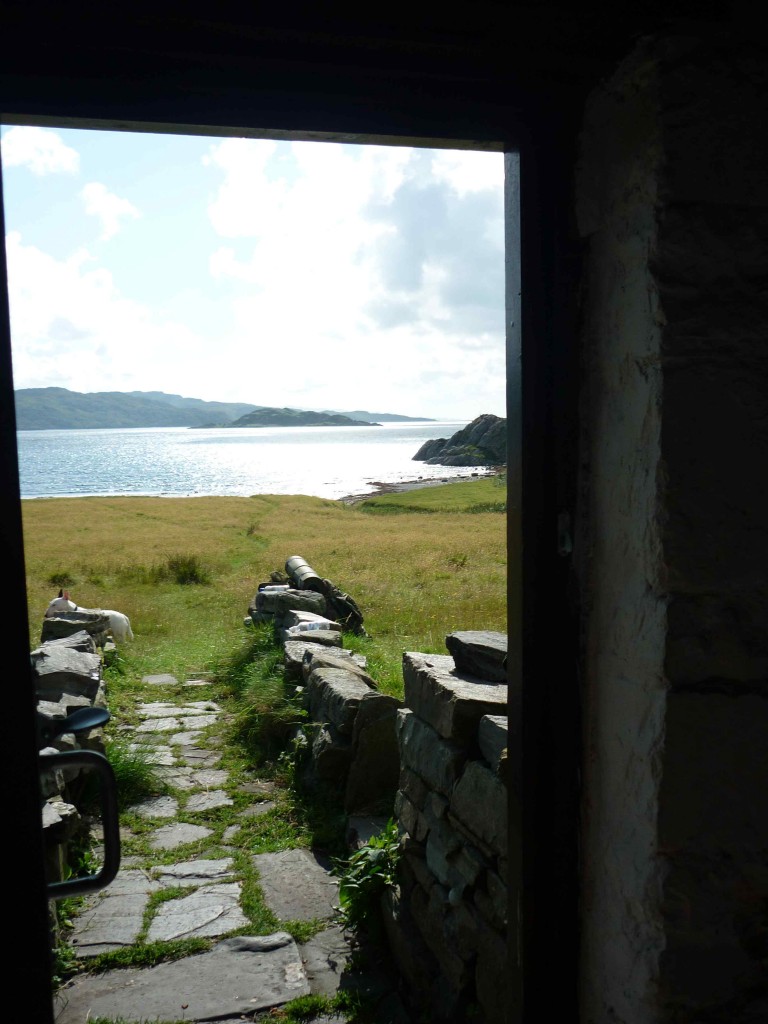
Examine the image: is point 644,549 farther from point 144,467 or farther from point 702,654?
point 144,467

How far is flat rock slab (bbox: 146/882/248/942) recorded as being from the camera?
3.69 m

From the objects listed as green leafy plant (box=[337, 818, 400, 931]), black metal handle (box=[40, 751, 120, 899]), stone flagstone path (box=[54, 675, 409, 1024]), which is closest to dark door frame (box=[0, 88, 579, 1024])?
black metal handle (box=[40, 751, 120, 899])

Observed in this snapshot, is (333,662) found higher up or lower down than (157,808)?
higher up

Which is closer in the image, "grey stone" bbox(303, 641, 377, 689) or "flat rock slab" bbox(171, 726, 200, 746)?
"grey stone" bbox(303, 641, 377, 689)

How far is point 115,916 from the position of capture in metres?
3.86

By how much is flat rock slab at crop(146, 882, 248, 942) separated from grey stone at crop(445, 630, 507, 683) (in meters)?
1.69

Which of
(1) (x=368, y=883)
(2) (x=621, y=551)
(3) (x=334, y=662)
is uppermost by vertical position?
(2) (x=621, y=551)

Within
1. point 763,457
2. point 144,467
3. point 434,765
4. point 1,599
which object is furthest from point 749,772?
point 144,467

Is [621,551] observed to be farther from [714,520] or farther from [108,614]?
[108,614]

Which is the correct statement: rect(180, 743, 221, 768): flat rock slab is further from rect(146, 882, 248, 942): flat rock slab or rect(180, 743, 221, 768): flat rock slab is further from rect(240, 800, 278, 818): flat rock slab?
rect(146, 882, 248, 942): flat rock slab

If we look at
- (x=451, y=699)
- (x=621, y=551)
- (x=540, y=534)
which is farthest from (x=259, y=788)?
(x=621, y=551)

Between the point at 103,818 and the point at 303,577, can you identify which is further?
the point at 303,577

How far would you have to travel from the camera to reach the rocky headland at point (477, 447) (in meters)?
84.7

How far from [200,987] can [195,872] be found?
1.06 m
